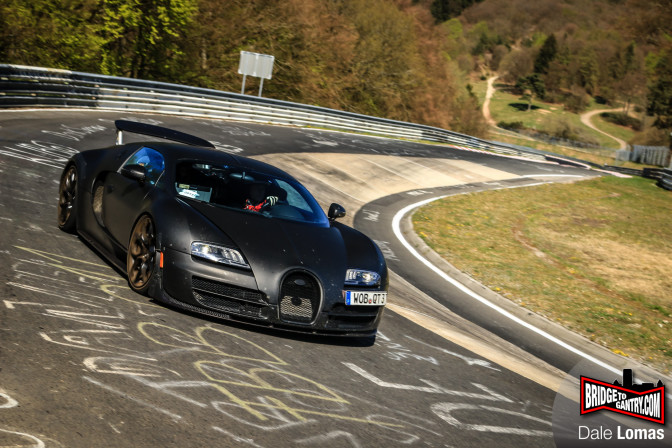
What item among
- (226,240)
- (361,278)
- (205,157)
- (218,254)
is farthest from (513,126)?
(218,254)

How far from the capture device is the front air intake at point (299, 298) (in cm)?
Answer: 587

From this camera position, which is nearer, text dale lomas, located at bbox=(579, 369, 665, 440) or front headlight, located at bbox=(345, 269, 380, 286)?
text dale lomas, located at bbox=(579, 369, 665, 440)

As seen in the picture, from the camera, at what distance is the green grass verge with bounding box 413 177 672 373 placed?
10484mm

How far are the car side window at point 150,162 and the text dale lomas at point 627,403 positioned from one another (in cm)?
419

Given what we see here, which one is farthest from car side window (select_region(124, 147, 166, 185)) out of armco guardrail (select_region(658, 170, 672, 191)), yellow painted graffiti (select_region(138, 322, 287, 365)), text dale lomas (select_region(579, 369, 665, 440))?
armco guardrail (select_region(658, 170, 672, 191))

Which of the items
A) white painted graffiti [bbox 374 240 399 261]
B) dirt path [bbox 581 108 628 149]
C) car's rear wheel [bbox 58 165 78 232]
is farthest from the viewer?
dirt path [bbox 581 108 628 149]

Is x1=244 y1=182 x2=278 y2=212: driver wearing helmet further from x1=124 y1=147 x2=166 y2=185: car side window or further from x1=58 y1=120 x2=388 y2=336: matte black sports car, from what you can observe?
x1=124 y1=147 x2=166 y2=185: car side window

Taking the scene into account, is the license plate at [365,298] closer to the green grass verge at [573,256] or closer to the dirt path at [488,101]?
the green grass verge at [573,256]

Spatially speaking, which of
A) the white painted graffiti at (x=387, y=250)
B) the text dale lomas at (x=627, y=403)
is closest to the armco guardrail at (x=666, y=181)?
the white painted graffiti at (x=387, y=250)

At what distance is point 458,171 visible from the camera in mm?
27062

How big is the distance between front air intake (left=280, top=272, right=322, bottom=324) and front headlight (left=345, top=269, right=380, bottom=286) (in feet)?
1.16

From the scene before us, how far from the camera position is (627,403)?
19.2ft

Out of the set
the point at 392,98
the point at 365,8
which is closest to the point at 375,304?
the point at 392,98

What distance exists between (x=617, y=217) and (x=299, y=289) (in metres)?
18.3
